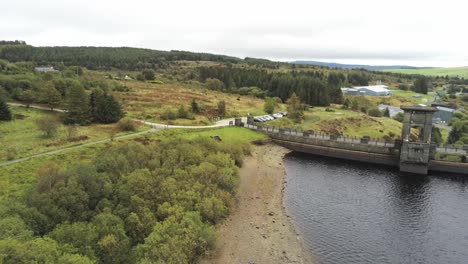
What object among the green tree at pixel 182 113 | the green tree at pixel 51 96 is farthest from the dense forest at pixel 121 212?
the green tree at pixel 51 96

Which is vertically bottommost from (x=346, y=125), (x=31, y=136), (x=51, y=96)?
(x=346, y=125)

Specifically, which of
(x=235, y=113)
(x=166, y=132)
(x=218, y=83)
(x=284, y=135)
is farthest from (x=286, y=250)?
(x=218, y=83)

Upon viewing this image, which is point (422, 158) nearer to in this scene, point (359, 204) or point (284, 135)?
point (359, 204)

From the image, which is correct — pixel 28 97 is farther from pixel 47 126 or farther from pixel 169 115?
pixel 169 115

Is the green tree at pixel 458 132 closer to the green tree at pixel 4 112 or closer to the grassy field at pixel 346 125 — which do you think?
the grassy field at pixel 346 125

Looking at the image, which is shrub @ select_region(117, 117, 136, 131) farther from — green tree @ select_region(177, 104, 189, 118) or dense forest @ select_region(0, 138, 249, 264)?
dense forest @ select_region(0, 138, 249, 264)

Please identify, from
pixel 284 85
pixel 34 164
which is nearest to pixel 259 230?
pixel 34 164

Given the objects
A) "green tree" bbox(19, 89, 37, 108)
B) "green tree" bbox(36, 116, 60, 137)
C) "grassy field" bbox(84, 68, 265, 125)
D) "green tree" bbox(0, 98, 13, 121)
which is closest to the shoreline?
"grassy field" bbox(84, 68, 265, 125)
